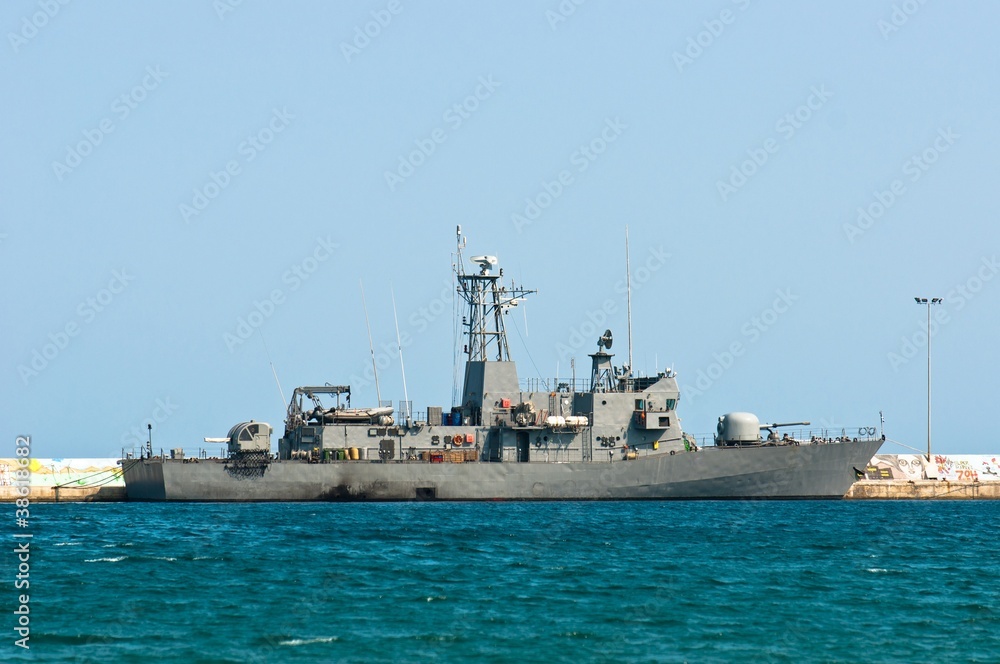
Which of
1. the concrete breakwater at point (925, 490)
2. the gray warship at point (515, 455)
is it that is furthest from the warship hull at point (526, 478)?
the concrete breakwater at point (925, 490)

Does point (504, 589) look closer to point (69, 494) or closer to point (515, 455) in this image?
point (515, 455)

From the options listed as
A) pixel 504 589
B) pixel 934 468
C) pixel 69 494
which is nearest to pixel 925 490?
pixel 934 468

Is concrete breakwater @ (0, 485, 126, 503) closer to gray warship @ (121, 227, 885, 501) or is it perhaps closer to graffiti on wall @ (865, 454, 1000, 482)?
gray warship @ (121, 227, 885, 501)

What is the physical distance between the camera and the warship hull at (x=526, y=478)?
151 feet

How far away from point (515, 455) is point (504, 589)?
2152cm

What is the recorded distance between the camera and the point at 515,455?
155 ft

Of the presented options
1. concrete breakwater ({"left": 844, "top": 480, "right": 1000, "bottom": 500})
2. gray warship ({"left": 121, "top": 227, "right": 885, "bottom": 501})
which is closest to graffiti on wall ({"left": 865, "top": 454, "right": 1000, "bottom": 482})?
concrete breakwater ({"left": 844, "top": 480, "right": 1000, "bottom": 500})

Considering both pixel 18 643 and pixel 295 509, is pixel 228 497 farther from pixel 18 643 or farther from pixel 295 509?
pixel 18 643

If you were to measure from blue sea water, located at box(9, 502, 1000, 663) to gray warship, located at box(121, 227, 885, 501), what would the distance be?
3567mm

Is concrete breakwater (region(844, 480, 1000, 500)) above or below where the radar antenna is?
below

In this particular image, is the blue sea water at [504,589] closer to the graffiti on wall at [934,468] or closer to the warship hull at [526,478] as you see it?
the warship hull at [526,478]

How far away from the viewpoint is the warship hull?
4603 cm

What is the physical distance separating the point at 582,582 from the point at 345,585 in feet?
16.8

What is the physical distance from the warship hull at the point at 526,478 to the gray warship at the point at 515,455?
0.04 metres
